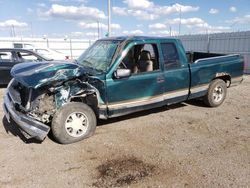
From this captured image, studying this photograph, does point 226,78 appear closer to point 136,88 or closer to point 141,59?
point 141,59

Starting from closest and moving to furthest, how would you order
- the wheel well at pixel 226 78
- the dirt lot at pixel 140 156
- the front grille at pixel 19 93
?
the dirt lot at pixel 140 156 → the front grille at pixel 19 93 → the wheel well at pixel 226 78

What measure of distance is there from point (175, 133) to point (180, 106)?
6.69 feet

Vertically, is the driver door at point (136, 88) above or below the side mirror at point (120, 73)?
below

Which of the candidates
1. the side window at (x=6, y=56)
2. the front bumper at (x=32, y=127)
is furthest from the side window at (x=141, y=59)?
the side window at (x=6, y=56)

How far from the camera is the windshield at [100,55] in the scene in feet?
15.8

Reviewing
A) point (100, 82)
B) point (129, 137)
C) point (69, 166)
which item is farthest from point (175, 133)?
point (69, 166)

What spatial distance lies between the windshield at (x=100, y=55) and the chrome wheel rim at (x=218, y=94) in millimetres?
3149

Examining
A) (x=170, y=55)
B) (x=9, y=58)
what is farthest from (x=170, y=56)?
(x=9, y=58)

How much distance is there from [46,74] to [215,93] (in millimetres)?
4523

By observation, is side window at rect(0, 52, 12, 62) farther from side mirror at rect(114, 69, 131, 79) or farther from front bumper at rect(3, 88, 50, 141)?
side mirror at rect(114, 69, 131, 79)

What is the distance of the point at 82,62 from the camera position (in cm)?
539

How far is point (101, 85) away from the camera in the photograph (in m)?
4.47

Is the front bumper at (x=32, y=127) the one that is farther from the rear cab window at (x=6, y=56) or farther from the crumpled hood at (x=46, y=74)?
the rear cab window at (x=6, y=56)

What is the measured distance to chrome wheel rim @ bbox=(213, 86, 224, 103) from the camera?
6.48 metres
